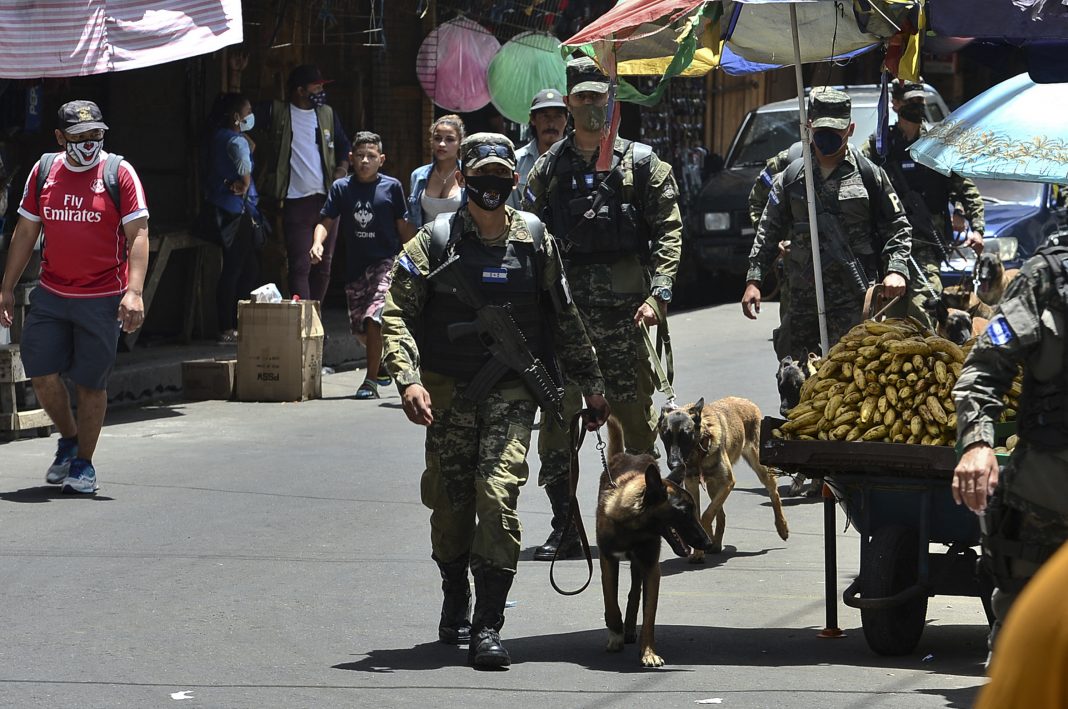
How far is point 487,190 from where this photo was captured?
6.22 metres

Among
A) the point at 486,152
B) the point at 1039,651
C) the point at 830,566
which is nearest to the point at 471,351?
the point at 486,152

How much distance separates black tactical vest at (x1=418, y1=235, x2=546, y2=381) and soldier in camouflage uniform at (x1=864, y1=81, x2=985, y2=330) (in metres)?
4.43

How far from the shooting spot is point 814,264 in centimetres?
810

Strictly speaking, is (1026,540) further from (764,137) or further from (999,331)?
(764,137)

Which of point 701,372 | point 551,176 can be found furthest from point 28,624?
point 701,372

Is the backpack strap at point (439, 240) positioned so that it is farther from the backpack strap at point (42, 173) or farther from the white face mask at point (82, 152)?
the backpack strap at point (42, 173)

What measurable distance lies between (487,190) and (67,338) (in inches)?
148

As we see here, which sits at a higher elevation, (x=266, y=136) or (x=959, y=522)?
(x=266, y=136)

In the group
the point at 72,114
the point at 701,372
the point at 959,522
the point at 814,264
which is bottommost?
the point at 701,372

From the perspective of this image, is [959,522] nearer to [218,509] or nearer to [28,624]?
[28,624]

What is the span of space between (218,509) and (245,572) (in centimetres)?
146

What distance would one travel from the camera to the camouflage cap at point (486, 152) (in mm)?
6262

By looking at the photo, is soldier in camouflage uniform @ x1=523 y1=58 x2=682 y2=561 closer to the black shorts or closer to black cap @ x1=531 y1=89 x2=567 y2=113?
black cap @ x1=531 y1=89 x2=567 y2=113

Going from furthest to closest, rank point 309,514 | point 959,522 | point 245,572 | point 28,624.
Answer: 1. point 309,514
2. point 245,572
3. point 28,624
4. point 959,522
